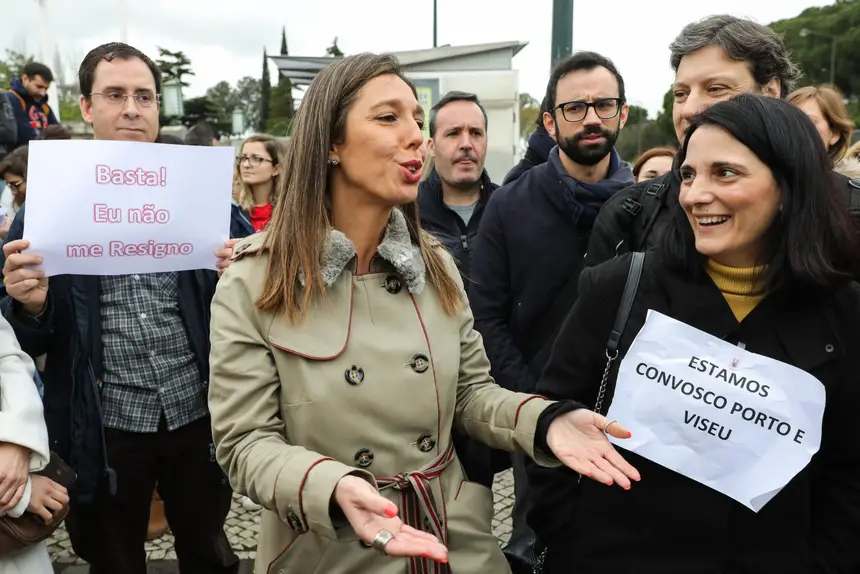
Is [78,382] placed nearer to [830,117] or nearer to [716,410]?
[716,410]

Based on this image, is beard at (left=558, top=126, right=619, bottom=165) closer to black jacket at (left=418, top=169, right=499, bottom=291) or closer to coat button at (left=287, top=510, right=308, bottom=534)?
black jacket at (left=418, top=169, right=499, bottom=291)

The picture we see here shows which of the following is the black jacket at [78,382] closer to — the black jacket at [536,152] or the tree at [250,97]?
the black jacket at [536,152]

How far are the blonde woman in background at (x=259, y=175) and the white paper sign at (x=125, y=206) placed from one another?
8.60 ft

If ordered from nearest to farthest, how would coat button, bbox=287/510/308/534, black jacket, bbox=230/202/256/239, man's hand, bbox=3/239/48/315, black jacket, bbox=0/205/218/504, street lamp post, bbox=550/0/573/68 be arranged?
1. coat button, bbox=287/510/308/534
2. man's hand, bbox=3/239/48/315
3. black jacket, bbox=0/205/218/504
4. black jacket, bbox=230/202/256/239
5. street lamp post, bbox=550/0/573/68

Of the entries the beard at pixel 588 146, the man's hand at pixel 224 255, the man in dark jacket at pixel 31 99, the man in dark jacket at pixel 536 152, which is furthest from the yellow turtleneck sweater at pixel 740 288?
the man in dark jacket at pixel 31 99

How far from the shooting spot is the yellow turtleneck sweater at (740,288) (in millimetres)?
1804

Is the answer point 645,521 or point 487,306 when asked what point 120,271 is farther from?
point 645,521

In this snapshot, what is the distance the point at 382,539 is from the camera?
133 cm

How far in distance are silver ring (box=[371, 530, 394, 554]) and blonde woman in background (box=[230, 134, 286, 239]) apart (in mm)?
4026

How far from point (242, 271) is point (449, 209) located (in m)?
2.20

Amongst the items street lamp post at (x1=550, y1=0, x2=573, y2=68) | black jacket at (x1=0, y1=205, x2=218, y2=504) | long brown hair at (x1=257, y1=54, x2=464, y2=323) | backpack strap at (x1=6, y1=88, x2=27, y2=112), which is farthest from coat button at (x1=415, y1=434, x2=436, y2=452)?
backpack strap at (x1=6, y1=88, x2=27, y2=112)

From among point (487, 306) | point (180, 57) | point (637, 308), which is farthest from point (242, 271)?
point (180, 57)

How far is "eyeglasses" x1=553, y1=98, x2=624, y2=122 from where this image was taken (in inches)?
120

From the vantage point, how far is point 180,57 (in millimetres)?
31906
